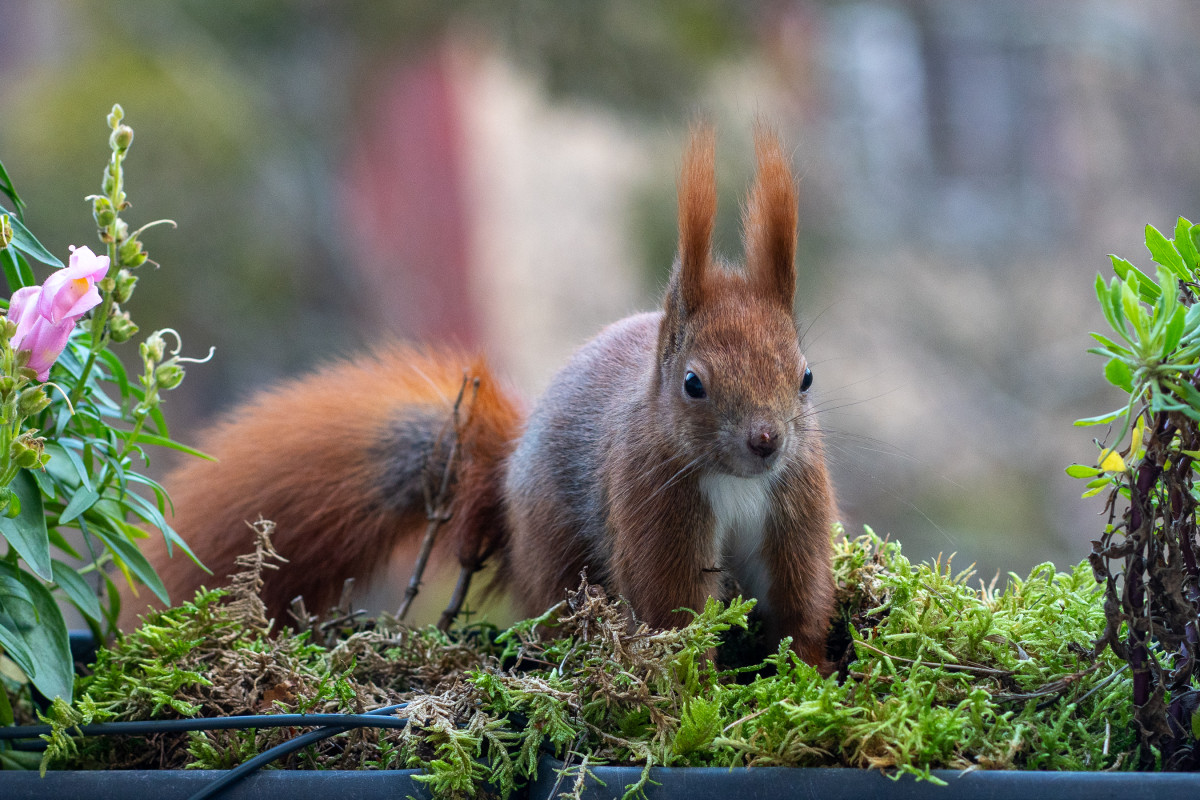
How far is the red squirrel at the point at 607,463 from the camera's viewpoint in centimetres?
108

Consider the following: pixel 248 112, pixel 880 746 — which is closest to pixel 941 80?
pixel 248 112

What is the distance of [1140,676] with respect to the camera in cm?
81

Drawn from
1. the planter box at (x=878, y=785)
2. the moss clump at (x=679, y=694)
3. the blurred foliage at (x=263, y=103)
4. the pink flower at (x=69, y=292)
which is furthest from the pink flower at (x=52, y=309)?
the blurred foliage at (x=263, y=103)

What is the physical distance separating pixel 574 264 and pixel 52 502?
394cm

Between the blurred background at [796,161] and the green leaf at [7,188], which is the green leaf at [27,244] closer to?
the green leaf at [7,188]

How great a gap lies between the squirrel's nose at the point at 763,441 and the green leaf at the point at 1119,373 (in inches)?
12.6

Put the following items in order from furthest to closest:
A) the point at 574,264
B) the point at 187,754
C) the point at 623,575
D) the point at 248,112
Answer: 1. the point at 574,264
2. the point at 248,112
3. the point at 623,575
4. the point at 187,754

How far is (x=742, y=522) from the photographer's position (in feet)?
3.71

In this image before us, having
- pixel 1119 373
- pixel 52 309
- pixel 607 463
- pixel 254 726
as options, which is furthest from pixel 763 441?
pixel 52 309

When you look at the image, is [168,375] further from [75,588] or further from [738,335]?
[738,335]

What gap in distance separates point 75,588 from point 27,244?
1.04 feet

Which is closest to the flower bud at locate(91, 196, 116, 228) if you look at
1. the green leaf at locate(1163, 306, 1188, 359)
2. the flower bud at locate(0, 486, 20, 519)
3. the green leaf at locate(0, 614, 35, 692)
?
the flower bud at locate(0, 486, 20, 519)

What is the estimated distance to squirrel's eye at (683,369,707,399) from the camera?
1.08 m

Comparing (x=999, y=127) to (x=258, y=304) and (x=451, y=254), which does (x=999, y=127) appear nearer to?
(x=451, y=254)
